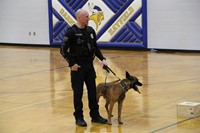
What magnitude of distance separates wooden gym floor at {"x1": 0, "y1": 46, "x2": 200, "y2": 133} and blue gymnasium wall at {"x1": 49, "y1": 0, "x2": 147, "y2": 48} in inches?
34.8

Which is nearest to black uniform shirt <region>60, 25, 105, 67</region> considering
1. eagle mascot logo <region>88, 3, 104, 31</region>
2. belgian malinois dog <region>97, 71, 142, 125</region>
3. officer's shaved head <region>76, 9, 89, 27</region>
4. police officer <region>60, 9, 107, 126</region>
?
police officer <region>60, 9, 107, 126</region>

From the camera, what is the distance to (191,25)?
69.1 feet

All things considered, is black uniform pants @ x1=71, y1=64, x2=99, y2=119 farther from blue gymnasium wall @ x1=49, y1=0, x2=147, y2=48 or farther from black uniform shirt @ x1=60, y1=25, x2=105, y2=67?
blue gymnasium wall @ x1=49, y1=0, x2=147, y2=48

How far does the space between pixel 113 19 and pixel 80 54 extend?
42.7 feet

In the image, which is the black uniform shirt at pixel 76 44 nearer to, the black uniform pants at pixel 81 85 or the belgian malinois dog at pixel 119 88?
the black uniform pants at pixel 81 85

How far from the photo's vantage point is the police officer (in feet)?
32.4

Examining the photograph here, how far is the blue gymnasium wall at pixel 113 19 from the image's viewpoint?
22109mm

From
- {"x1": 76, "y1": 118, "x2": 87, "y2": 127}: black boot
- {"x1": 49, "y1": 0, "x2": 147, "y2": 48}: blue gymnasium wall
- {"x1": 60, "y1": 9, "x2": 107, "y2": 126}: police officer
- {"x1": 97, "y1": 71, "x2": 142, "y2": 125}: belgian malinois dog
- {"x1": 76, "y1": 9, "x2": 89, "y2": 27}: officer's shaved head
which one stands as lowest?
{"x1": 76, "y1": 118, "x2": 87, "y2": 127}: black boot

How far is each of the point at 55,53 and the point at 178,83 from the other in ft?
28.2

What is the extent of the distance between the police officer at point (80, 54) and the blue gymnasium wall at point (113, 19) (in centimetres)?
1211

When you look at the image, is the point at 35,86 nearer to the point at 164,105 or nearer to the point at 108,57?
the point at 164,105

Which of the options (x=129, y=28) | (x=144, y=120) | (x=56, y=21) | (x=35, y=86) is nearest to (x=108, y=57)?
(x=129, y=28)

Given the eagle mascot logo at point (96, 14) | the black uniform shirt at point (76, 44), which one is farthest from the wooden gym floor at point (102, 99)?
the eagle mascot logo at point (96, 14)

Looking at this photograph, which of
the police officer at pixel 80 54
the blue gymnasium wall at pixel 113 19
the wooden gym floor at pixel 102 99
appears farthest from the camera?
the blue gymnasium wall at pixel 113 19
